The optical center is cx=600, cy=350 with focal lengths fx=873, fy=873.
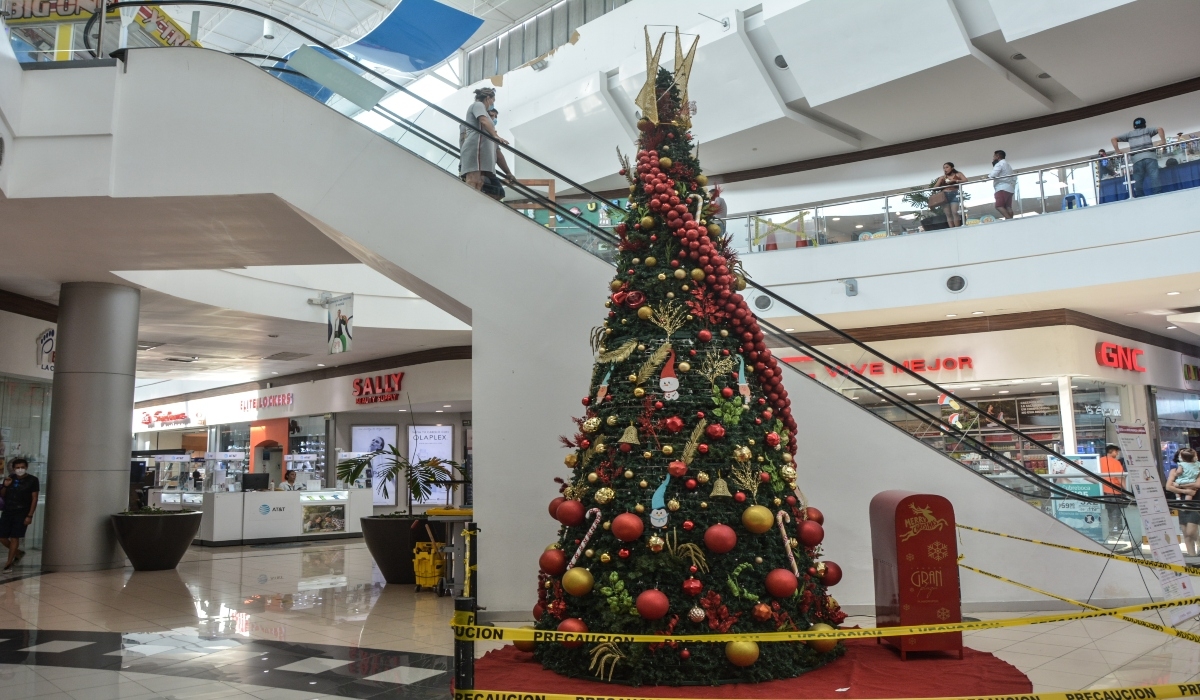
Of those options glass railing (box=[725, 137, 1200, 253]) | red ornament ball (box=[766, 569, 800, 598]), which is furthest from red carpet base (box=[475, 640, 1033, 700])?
glass railing (box=[725, 137, 1200, 253])

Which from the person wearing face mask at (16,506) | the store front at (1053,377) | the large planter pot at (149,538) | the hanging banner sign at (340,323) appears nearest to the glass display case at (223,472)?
the person wearing face mask at (16,506)

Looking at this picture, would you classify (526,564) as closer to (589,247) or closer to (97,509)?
(589,247)

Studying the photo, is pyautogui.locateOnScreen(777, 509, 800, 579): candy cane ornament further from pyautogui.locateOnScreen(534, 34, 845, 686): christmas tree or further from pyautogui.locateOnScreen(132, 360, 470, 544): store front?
pyautogui.locateOnScreen(132, 360, 470, 544): store front

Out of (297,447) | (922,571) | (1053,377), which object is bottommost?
(922,571)

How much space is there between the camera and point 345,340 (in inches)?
467

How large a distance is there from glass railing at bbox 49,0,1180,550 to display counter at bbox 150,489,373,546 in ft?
29.0


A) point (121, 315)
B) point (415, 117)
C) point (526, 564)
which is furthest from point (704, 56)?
point (526, 564)

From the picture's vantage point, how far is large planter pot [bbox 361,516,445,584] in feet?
30.3

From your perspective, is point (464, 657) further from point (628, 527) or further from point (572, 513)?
point (572, 513)

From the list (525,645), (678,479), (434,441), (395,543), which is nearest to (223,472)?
(434,441)

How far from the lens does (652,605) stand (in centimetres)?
424

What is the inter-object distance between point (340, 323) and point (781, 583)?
917 cm

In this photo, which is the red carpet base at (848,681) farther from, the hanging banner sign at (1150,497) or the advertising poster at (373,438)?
the advertising poster at (373,438)

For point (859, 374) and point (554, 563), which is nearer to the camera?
point (554, 563)
